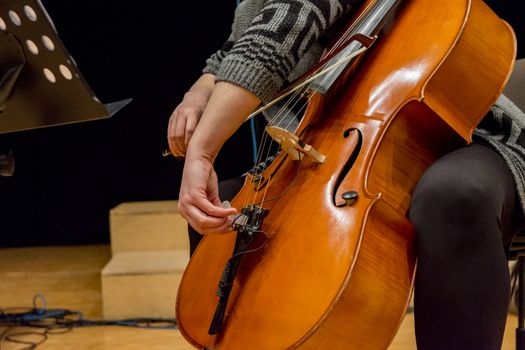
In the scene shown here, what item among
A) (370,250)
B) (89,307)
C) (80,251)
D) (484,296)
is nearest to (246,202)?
(370,250)

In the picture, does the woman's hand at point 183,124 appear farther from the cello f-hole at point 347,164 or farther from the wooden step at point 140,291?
the wooden step at point 140,291

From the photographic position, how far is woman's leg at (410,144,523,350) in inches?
27.7

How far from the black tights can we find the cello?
0.03 meters

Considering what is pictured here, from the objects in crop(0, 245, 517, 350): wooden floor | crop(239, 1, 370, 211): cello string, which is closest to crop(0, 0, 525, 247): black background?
crop(0, 245, 517, 350): wooden floor

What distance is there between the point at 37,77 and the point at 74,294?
4.54 ft

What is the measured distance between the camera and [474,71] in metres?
0.81

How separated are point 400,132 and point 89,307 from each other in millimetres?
1603

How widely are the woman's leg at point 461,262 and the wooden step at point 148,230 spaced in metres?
1.56

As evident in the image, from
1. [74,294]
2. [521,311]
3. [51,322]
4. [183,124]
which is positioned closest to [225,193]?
[183,124]

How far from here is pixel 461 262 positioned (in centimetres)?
71

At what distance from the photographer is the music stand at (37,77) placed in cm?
96

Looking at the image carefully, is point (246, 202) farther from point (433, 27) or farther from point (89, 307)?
point (89, 307)

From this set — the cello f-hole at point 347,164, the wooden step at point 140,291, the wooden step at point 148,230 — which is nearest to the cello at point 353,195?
the cello f-hole at point 347,164

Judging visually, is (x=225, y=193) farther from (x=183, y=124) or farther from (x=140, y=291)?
(x=140, y=291)
